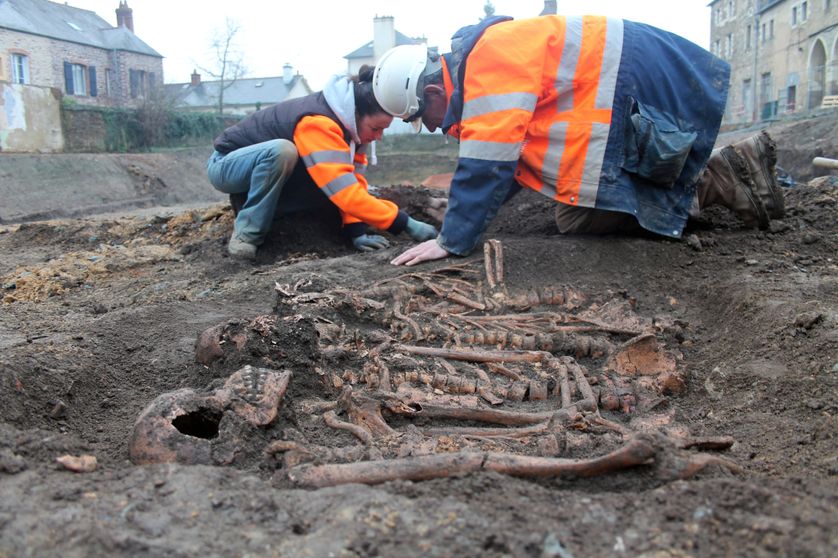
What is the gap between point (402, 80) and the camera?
4930mm

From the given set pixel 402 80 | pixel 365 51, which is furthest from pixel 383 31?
pixel 402 80

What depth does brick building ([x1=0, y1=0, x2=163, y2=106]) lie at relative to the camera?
31.2 metres

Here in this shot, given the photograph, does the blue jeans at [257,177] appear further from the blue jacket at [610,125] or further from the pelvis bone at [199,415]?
the pelvis bone at [199,415]

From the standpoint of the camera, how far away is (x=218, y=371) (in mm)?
2969

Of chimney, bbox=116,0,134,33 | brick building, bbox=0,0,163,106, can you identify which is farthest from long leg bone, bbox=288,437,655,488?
chimney, bbox=116,0,134,33

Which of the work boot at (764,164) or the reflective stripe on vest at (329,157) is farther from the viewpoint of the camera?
the reflective stripe on vest at (329,157)

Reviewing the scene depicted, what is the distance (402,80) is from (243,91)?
46.3 metres

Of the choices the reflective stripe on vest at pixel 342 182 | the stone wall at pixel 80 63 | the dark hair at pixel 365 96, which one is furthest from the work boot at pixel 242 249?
the stone wall at pixel 80 63

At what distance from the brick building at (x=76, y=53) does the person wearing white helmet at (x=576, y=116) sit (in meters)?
27.0

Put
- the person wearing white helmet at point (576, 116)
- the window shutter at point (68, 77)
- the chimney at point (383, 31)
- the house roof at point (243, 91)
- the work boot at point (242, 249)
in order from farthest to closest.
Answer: the house roof at point (243, 91) → the chimney at point (383, 31) → the window shutter at point (68, 77) → the work boot at point (242, 249) → the person wearing white helmet at point (576, 116)

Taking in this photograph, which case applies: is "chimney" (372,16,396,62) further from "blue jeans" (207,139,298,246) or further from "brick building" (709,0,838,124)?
"blue jeans" (207,139,298,246)

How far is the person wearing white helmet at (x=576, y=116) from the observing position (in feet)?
14.0

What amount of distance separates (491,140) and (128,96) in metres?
39.4

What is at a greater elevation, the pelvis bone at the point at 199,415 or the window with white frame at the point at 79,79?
the window with white frame at the point at 79,79
